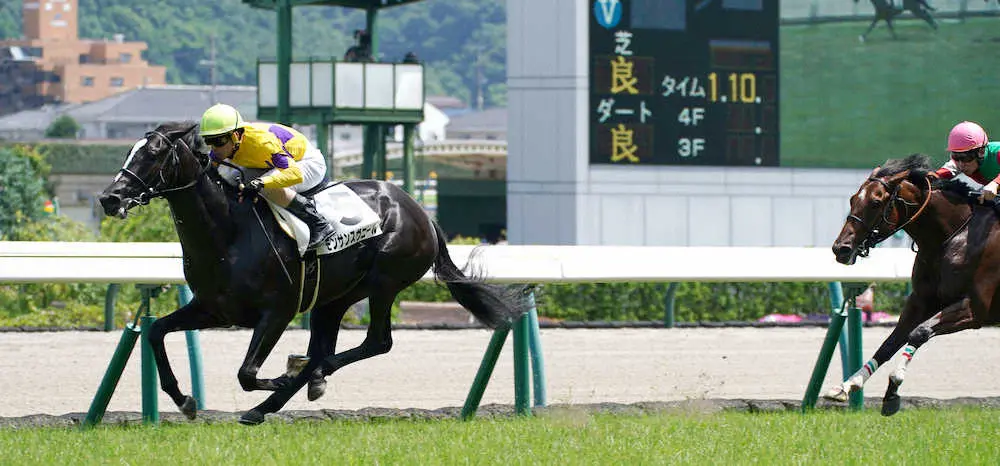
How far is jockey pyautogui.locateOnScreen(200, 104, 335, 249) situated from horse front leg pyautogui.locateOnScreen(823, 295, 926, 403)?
2028 millimetres

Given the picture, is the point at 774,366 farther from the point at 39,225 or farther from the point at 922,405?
the point at 39,225

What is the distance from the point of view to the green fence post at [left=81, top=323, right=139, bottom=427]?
20.9ft

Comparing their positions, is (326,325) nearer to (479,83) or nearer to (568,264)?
(568,264)

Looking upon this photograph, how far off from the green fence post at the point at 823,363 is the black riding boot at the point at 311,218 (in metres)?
2.29

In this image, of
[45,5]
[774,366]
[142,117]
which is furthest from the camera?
[45,5]

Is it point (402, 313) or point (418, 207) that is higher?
point (418, 207)

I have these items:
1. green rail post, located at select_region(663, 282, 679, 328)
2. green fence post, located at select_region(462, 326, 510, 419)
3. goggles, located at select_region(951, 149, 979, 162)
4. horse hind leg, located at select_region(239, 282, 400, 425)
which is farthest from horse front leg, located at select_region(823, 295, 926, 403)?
green rail post, located at select_region(663, 282, 679, 328)

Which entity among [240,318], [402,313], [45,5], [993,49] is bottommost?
[402,313]

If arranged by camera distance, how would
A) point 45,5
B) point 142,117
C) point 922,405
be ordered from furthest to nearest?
1. point 45,5
2. point 142,117
3. point 922,405

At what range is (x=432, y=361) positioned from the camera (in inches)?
365

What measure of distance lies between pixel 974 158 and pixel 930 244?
0.42 m

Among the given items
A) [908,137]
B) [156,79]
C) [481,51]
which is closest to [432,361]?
[908,137]

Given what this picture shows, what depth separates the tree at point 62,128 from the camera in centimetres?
8962

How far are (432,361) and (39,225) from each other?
8959 mm
